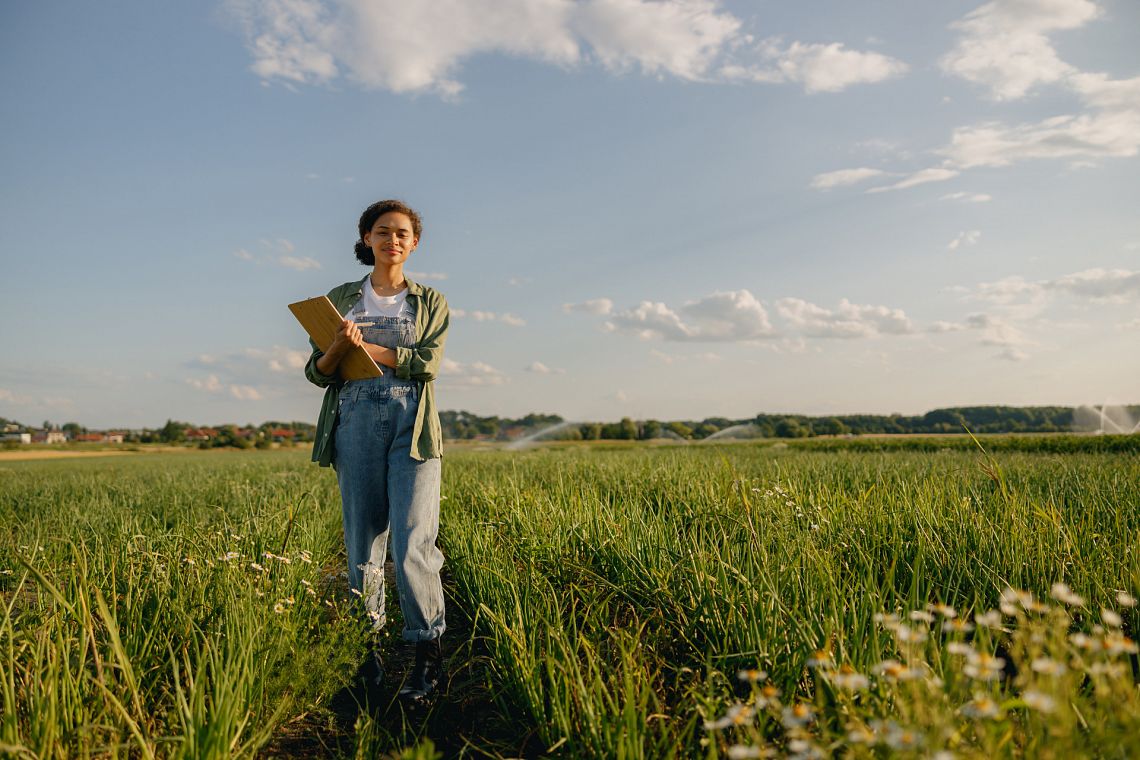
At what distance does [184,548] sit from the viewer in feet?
14.4

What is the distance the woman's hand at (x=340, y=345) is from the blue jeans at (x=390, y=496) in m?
0.15

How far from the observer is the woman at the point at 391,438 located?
131 inches

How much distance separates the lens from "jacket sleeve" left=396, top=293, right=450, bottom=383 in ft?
11.2

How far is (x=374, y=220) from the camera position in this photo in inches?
Answer: 148

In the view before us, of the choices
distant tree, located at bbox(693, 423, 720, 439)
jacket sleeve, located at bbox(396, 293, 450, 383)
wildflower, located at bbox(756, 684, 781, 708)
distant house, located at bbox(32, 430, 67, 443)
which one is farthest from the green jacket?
distant house, located at bbox(32, 430, 67, 443)

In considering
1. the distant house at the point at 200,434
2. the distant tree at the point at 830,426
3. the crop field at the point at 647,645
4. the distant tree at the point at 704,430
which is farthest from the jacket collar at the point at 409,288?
the distant house at the point at 200,434

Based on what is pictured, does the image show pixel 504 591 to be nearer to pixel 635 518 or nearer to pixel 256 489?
pixel 635 518

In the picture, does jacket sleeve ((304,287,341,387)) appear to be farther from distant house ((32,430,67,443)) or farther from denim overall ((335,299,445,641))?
distant house ((32,430,67,443))

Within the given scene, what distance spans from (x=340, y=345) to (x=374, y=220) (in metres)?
0.85

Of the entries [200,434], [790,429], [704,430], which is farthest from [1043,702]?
[200,434]

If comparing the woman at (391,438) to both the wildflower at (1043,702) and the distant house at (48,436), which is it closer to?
the wildflower at (1043,702)

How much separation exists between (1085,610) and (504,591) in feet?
8.06

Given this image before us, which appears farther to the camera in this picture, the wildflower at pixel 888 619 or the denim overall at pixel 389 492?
the denim overall at pixel 389 492

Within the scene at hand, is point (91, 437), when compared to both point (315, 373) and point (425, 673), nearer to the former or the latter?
point (315, 373)
